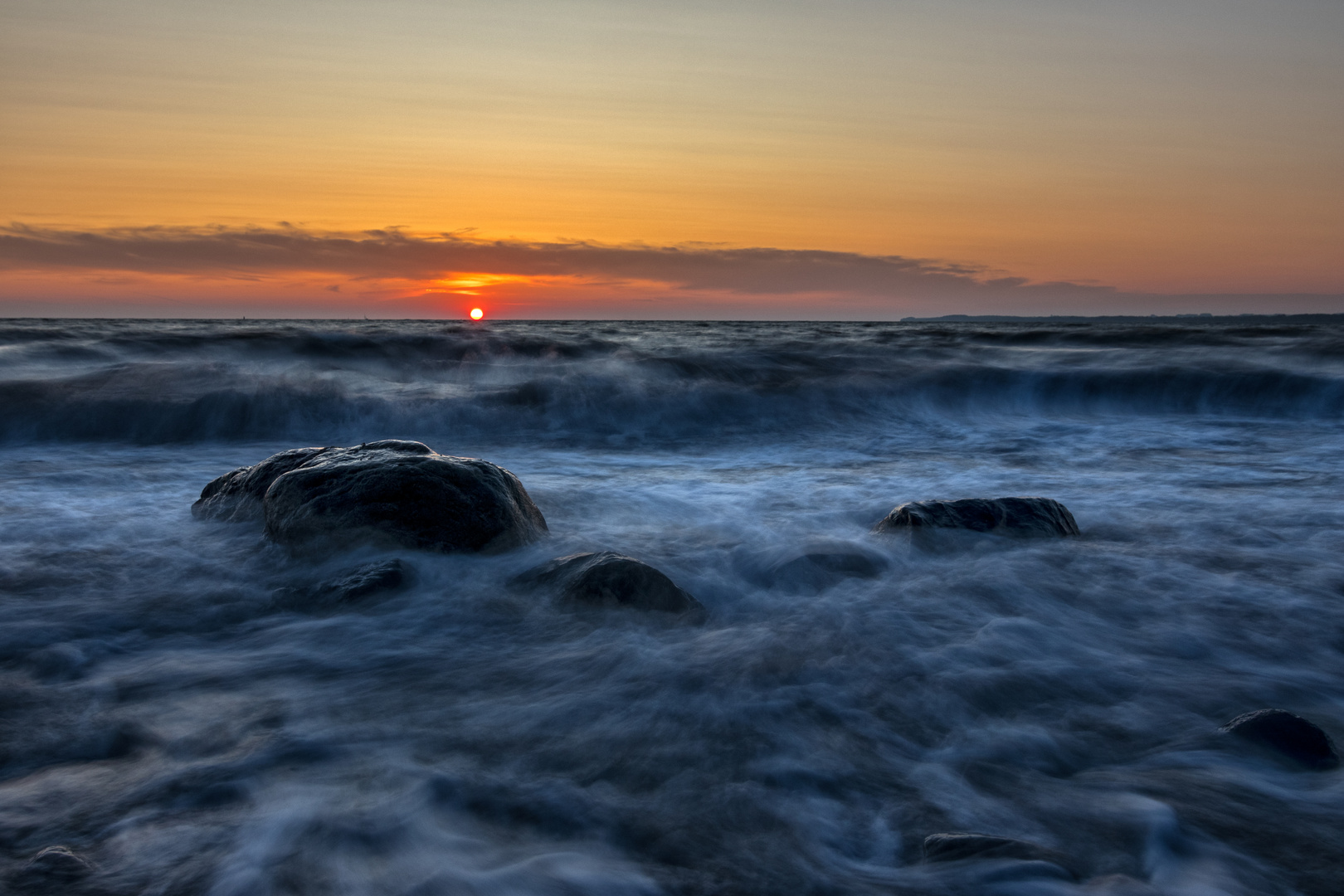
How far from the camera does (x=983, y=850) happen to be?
1835 millimetres

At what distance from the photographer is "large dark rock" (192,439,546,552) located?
3.98 m

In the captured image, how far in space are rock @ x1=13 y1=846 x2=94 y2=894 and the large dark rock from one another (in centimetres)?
218

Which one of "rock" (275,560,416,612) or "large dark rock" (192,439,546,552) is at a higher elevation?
"large dark rock" (192,439,546,552)

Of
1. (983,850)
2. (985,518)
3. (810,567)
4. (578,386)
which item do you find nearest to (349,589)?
(810,567)

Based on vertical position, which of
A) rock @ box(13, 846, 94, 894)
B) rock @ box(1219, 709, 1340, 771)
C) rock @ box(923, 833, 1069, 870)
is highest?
rock @ box(1219, 709, 1340, 771)

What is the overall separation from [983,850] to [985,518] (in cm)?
281

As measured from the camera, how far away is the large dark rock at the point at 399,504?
398cm

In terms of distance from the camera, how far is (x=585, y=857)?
1.87 m

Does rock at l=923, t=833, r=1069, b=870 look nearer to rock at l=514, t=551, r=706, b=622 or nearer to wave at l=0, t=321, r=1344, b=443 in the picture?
rock at l=514, t=551, r=706, b=622

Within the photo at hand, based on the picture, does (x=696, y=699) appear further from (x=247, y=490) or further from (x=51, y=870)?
(x=247, y=490)

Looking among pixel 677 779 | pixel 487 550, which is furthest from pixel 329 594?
pixel 677 779

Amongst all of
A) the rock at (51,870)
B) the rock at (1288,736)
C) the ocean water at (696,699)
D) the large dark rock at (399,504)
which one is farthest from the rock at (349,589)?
the rock at (1288,736)

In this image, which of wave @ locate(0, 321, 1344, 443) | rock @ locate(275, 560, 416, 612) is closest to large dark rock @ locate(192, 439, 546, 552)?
rock @ locate(275, 560, 416, 612)

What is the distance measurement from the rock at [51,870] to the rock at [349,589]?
1.60 metres
